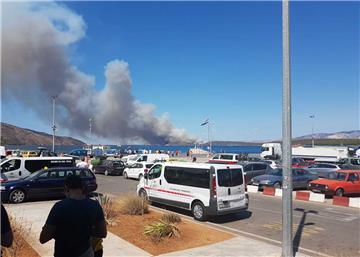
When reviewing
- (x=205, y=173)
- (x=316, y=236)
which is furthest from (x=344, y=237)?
(x=205, y=173)

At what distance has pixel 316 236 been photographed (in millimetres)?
11898

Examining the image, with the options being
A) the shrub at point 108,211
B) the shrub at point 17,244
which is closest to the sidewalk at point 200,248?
the shrub at point 17,244

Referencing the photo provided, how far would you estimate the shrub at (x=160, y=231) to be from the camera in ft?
34.2

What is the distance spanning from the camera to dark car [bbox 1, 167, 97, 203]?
17078mm

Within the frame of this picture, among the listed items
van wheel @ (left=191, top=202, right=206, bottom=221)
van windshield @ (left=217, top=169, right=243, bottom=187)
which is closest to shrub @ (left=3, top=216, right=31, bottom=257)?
van wheel @ (left=191, top=202, right=206, bottom=221)

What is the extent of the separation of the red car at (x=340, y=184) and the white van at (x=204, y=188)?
853 cm

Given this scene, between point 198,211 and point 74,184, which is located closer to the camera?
point 74,184

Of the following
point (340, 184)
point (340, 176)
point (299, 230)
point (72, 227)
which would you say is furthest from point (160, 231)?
point (340, 176)

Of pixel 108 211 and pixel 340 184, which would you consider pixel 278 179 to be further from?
pixel 108 211

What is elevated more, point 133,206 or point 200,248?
point 133,206

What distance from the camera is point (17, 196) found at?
17.2 metres

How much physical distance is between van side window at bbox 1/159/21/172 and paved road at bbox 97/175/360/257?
1250 centimetres

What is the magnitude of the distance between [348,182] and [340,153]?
119 ft

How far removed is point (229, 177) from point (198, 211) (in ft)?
5.33
